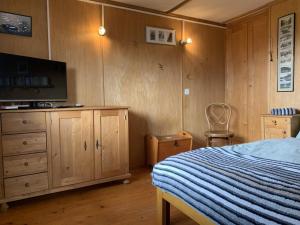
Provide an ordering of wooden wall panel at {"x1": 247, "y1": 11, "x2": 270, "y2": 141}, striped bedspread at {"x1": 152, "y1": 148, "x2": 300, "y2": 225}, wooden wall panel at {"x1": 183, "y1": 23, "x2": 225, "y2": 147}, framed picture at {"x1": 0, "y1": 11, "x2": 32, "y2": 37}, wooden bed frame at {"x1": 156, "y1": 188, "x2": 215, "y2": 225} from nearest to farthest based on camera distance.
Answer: striped bedspread at {"x1": 152, "y1": 148, "x2": 300, "y2": 225}
wooden bed frame at {"x1": 156, "y1": 188, "x2": 215, "y2": 225}
framed picture at {"x1": 0, "y1": 11, "x2": 32, "y2": 37}
wooden wall panel at {"x1": 247, "y1": 11, "x2": 270, "y2": 141}
wooden wall panel at {"x1": 183, "y1": 23, "x2": 225, "y2": 147}

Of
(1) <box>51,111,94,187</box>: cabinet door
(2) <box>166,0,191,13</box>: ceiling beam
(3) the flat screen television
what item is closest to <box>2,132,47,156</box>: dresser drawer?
(1) <box>51,111,94,187</box>: cabinet door

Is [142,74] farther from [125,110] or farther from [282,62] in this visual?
[282,62]

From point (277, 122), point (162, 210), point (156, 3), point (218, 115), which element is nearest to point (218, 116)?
point (218, 115)

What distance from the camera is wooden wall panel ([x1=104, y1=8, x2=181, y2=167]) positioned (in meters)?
3.36

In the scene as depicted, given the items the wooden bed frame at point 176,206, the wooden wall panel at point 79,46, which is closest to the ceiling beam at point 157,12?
the wooden wall panel at point 79,46

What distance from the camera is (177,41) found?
3930 mm

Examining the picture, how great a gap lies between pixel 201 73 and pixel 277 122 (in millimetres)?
1552

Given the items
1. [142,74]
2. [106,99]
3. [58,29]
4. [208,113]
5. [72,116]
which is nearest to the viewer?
[72,116]

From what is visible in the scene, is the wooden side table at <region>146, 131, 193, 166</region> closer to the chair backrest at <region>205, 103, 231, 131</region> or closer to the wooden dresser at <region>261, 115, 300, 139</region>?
the chair backrest at <region>205, 103, 231, 131</region>

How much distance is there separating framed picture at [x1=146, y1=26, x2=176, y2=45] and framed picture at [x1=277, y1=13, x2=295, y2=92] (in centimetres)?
161

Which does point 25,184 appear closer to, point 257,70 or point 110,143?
point 110,143

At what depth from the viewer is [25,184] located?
7.47 feet

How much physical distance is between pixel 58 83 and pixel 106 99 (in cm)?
74

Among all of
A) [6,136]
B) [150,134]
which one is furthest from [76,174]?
[150,134]
